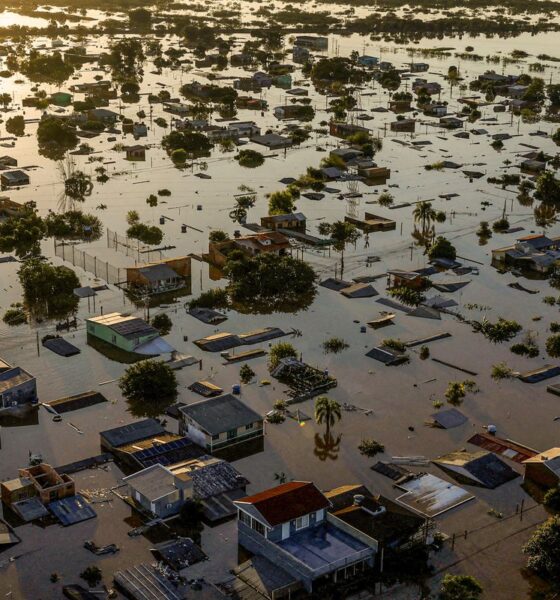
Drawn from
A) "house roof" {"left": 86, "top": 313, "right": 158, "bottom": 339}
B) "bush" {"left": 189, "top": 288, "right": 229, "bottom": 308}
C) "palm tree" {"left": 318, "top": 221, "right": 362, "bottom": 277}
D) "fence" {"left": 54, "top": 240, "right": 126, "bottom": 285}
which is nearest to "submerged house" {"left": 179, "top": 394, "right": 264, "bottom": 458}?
"house roof" {"left": 86, "top": 313, "right": 158, "bottom": 339}

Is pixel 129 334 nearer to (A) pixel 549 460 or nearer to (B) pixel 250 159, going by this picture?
(A) pixel 549 460

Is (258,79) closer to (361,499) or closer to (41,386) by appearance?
(41,386)

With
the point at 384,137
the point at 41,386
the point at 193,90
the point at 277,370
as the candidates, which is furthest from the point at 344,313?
the point at 193,90

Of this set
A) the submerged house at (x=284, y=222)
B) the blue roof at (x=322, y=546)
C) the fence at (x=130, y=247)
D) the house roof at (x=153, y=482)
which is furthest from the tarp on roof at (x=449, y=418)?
the submerged house at (x=284, y=222)

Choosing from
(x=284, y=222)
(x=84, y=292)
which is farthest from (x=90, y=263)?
(x=284, y=222)

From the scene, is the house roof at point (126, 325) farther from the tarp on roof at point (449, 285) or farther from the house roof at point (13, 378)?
the tarp on roof at point (449, 285)

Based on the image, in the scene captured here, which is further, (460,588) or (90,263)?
(90,263)
